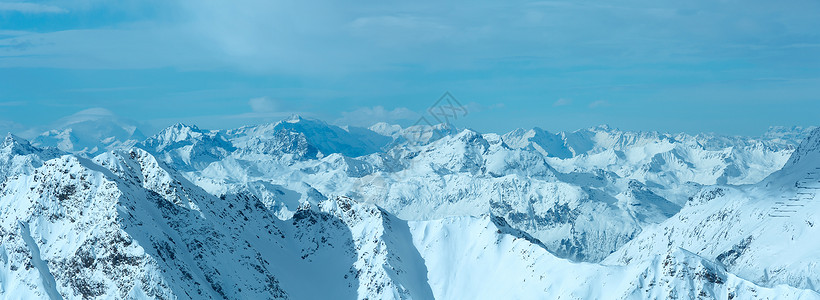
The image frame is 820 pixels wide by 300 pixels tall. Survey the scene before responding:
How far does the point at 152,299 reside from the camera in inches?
7244

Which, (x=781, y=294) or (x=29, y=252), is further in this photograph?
(x=29, y=252)

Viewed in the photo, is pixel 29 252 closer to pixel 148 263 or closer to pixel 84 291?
pixel 84 291

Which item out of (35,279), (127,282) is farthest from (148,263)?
(35,279)

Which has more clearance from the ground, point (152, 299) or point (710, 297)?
point (152, 299)

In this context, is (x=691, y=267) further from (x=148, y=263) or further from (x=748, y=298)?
(x=148, y=263)

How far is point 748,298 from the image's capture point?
7323 inches

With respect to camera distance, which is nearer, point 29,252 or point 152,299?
point 152,299

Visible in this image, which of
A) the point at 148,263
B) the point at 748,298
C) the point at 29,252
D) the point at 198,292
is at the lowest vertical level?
the point at 748,298

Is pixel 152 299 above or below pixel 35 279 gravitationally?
below

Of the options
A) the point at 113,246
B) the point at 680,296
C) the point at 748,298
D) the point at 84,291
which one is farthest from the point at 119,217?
the point at 748,298

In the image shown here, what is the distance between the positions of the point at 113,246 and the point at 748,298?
18360 centimetres

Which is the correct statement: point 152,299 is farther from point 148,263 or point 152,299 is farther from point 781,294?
point 781,294

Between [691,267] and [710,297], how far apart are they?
10.6 m

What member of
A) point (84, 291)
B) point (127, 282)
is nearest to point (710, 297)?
point (127, 282)
